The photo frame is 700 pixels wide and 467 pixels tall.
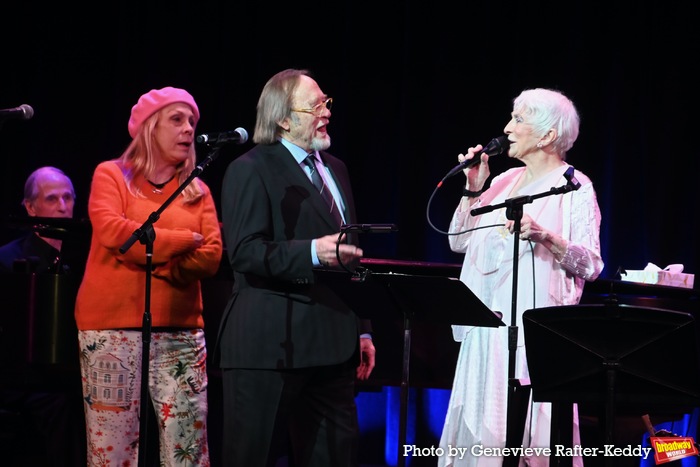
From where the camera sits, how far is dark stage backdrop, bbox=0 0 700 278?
5863 mm

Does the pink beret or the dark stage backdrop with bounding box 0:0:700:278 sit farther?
the dark stage backdrop with bounding box 0:0:700:278

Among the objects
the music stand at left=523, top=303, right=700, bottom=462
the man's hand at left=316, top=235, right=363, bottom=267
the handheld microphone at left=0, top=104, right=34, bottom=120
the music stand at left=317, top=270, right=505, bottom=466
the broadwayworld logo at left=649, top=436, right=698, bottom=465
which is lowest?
the broadwayworld logo at left=649, top=436, right=698, bottom=465

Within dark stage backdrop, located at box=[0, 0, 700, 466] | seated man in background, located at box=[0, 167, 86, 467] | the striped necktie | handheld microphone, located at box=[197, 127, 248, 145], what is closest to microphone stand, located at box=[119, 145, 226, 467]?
handheld microphone, located at box=[197, 127, 248, 145]

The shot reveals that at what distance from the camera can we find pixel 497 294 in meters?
3.74

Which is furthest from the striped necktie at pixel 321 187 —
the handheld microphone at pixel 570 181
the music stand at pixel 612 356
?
the handheld microphone at pixel 570 181

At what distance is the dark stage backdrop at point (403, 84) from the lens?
5.86 metres

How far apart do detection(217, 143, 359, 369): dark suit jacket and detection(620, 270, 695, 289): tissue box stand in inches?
106

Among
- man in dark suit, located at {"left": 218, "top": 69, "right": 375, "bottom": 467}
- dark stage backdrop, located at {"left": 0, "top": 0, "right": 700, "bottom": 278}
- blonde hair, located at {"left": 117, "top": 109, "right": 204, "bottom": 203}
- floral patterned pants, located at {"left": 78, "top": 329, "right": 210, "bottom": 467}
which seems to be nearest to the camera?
man in dark suit, located at {"left": 218, "top": 69, "right": 375, "bottom": 467}

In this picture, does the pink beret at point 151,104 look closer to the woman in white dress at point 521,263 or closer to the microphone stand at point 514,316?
the woman in white dress at point 521,263

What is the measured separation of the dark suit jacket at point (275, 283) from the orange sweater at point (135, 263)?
1.96 ft

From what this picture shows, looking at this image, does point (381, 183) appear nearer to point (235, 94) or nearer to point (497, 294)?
point (235, 94)

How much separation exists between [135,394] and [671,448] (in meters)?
2.37

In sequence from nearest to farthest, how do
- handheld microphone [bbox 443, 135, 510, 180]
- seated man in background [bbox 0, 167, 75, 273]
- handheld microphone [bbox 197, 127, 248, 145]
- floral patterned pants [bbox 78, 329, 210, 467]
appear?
handheld microphone [bbox 197, 127, 248, 145] < floral patterned pants [bbox 78, 329, 210, 467] < handheld microphone [bbox 443, 135, 510, 180] < seated man in background [bbox 0, 167, 75, 273]

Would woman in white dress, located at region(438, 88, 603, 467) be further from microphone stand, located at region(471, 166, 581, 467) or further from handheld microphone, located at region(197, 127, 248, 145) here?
handheld microphone, located at region(197, 127, 248, 145)
